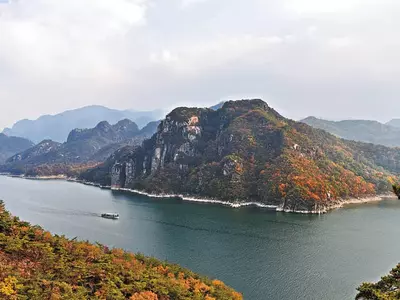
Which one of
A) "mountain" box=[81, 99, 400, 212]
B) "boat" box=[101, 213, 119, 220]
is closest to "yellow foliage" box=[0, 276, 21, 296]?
"boat" box=[101, 213, 119, 220]

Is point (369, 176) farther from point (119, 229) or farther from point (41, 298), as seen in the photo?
point (41, 298)

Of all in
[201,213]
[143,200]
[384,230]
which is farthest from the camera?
[143,200]

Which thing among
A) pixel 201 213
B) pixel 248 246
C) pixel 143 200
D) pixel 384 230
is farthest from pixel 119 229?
pixel 384 230

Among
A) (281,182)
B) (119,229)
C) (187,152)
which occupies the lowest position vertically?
(119,229)

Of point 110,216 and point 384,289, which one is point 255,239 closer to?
point 110,216

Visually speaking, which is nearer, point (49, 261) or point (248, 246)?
point (49, 261)

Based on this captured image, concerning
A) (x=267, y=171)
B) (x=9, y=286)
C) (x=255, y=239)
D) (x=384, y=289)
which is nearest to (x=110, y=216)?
(x=255, y=239)

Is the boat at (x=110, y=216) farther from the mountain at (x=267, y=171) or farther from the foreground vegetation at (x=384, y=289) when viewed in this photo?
the foreground vegetation at (x=384, y=289)

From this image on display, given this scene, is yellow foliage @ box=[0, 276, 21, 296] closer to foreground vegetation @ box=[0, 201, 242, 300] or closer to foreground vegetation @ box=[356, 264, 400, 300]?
foreground vegetation @ box=[0, 201, 242, 300]
